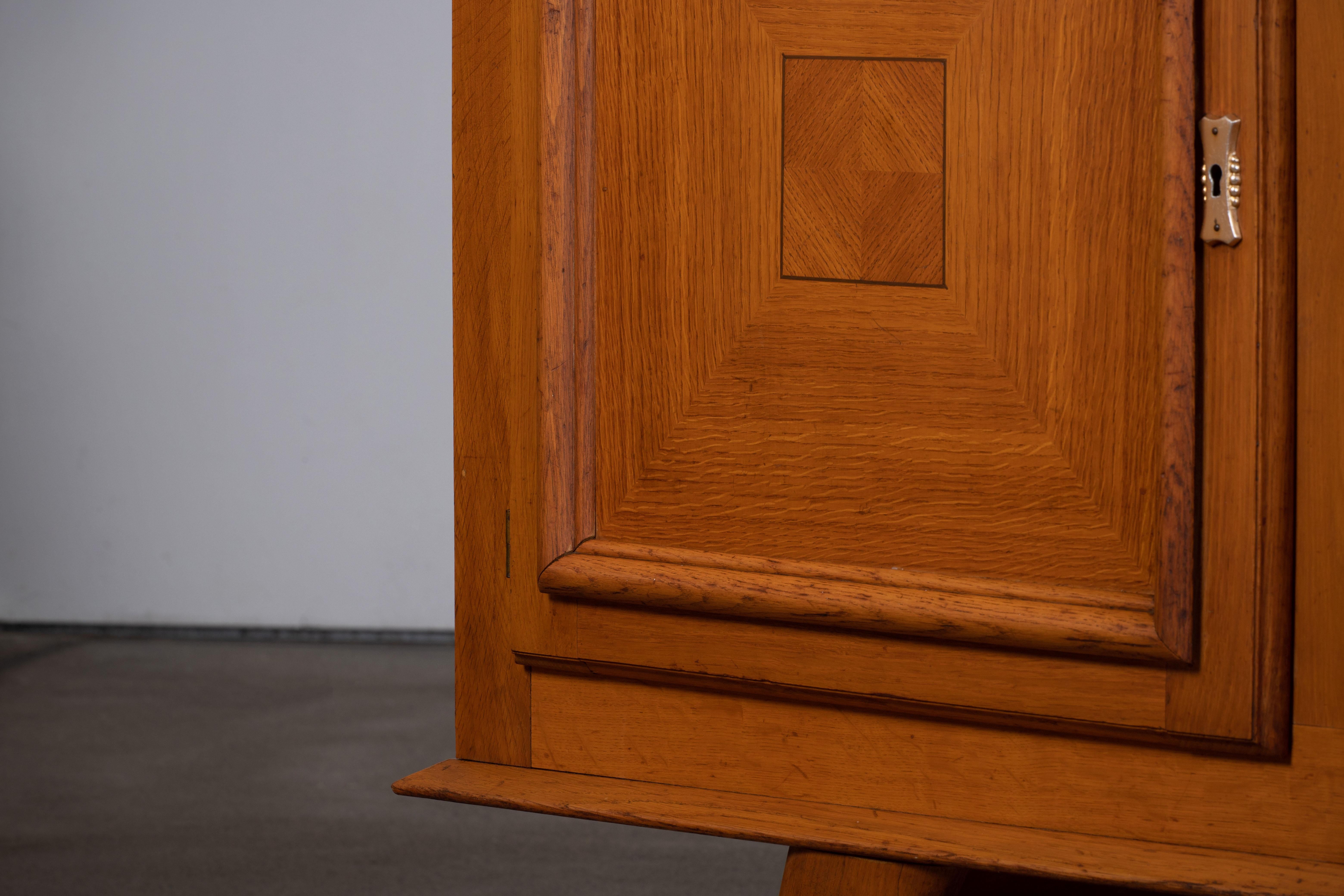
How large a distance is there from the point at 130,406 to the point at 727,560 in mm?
3243

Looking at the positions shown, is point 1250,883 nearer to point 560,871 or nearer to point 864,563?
point 864,563

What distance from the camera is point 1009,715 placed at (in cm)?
58

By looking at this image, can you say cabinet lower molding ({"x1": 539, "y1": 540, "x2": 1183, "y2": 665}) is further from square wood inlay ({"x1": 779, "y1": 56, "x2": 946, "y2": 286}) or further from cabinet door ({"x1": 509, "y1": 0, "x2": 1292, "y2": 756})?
square wood inlay ({"x1": 779, "y1": 56, "x2": 946, "y2": 286})

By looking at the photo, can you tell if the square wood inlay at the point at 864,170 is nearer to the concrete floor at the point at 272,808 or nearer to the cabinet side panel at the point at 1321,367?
the cabinet side panel at the point at 1321,367

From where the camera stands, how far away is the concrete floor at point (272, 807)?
6.48 feet

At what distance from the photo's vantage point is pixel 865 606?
1.93 feet

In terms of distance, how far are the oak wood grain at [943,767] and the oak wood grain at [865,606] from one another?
0.05 m

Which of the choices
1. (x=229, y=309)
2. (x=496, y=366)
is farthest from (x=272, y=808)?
(x=496, y=366)

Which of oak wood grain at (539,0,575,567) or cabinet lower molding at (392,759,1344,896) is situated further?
oak wood grain at (539,0,575,567)

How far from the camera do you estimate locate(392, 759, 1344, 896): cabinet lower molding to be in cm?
53

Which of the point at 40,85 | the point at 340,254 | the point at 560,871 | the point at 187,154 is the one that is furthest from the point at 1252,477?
the point at 40,85

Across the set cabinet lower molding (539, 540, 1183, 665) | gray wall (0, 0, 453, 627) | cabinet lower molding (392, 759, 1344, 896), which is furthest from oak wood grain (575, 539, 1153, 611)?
gray wall (0, 0, 453, 627)

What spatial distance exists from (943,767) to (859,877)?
7 cm

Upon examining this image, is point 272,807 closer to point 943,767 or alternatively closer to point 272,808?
point 272,808
